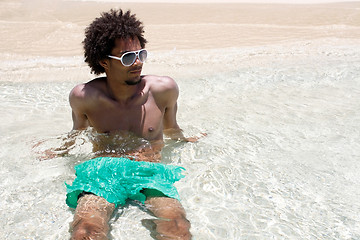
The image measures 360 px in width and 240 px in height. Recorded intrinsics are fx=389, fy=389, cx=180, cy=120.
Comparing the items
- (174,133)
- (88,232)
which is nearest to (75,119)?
(174,133)

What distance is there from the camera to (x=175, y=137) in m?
3.14

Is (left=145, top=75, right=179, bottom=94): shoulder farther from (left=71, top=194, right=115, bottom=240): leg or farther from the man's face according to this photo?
(left=71, top=194, right=115, bottom=240): leg

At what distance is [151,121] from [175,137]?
0.53 meters

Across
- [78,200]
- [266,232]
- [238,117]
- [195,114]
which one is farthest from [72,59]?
[266,232]

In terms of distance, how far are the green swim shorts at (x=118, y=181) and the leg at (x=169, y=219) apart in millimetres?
51

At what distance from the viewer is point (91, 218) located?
2.05 m

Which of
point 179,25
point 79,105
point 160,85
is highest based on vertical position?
point 179,25

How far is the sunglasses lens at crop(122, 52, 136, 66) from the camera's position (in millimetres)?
2448

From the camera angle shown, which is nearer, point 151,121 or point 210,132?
point 151,121

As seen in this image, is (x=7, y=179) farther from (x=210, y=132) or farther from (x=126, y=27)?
(x=210, y=132)

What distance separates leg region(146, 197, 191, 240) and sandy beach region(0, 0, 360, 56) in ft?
16.7

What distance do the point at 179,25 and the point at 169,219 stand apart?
25.5 ft

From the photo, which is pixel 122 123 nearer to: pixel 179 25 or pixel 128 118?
pixel 128 118

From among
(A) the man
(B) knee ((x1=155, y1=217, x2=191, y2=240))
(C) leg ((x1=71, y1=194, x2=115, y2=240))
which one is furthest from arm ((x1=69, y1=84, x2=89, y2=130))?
(B) knee ((x1=155, y1=217, x2=191, y2=240))
